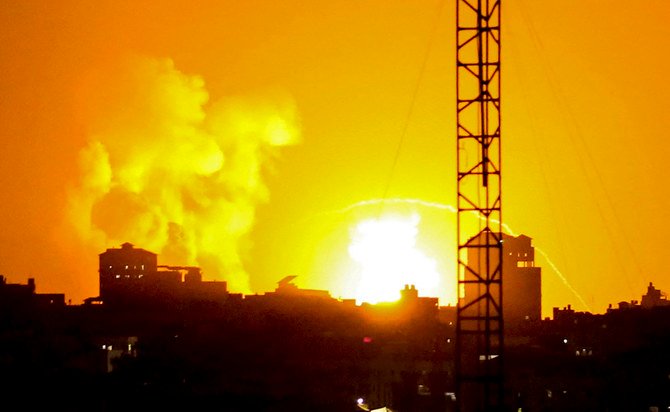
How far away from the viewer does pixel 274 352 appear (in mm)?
90750

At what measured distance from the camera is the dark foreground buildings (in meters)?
74.9

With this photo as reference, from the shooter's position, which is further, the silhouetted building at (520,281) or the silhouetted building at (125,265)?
the silhouetted building at (520,281)

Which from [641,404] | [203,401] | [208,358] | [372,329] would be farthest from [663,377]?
[372,329]

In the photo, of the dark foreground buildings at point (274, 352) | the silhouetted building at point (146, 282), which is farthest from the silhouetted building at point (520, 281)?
the silhouetted building at point (146, 282)

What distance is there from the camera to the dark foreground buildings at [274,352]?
74875mm

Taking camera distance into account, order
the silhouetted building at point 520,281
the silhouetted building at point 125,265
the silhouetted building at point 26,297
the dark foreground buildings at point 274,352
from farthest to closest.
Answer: the silhouetted building at point 520,281
the silhouetted building at point 125,265
the silhouetted building at point 26,297
the dark foreground buildings at point 274,352

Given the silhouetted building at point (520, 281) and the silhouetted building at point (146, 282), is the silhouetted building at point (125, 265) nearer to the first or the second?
the silhouetted building at point (146, 282)

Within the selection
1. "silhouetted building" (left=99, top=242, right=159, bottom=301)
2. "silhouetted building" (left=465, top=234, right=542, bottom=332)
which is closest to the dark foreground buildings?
"silhouetted building" (left=99, top=242, right=159, bottom=301)

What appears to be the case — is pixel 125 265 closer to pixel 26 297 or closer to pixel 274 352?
pixel 26 297

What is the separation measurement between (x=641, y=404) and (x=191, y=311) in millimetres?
41997

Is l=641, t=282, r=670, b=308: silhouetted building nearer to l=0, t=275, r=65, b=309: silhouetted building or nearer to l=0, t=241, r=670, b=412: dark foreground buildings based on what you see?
l=0, t=241, r=670, b=412: dark foreground buildings

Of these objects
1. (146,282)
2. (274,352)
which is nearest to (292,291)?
(146,282)

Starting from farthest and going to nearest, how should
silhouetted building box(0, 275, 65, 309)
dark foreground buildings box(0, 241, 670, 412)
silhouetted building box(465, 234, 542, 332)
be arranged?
silhouetted building box(465, 234, 542, 332), silhouetted building box(0, 275, 65, 309), dark foreground buildings box(0, 241, 670, 412)

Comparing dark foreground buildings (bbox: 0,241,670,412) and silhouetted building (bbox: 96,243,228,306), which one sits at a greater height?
silhouetted building (bbox: 96,243,228,306)
